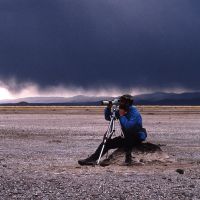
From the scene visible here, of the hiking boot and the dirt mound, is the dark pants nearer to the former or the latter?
the hiking boot

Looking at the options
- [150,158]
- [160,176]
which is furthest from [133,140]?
[160,176]

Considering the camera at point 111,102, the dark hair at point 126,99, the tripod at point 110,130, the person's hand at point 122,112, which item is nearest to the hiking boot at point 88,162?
the tripod at point 110,130

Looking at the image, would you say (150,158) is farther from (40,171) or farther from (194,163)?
(40,171)

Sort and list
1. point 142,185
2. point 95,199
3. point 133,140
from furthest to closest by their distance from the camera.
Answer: point 133,140 → point 142,185 → point 95,199

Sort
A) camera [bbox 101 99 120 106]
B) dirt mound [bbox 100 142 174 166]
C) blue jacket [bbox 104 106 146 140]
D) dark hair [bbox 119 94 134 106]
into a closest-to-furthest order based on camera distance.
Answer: camera [bbox 101 99 120 106]
dark hair [bbox 119 94 134 106]
blue jacket [bbox 104 106 146 140]
dirt mound [bbox 100 142 174 166]

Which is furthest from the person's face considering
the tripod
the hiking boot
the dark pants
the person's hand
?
the hiking boot

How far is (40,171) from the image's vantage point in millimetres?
12398

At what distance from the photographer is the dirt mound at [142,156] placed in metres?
14.1

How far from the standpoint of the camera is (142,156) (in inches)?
560

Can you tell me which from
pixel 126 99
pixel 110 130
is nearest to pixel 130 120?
pixel 126 99

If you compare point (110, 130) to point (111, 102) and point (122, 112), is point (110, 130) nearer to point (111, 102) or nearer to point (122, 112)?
point (122, 112)

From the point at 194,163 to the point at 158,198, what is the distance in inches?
211

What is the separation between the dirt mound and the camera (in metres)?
14.1

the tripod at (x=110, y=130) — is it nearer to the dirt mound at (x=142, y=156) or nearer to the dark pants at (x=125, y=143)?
the dark pants at (x=125, y=143)
